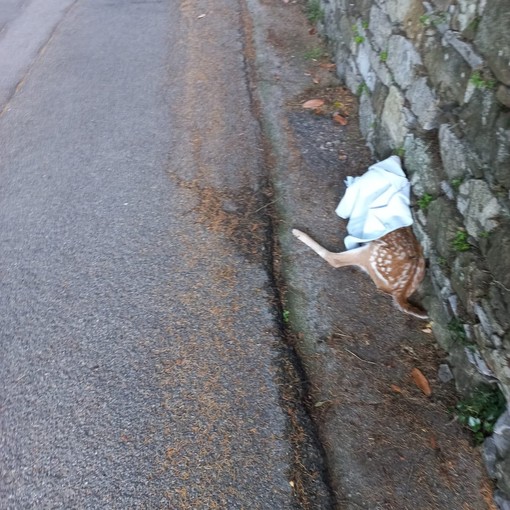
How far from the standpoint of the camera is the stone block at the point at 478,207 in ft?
8.48

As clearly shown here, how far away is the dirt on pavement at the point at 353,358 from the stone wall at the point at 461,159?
0.19 metres

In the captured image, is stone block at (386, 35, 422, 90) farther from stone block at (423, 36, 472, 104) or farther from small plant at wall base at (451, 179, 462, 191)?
small plant at wall base at (451, 179, 462, 191)

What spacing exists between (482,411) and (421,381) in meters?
0.40

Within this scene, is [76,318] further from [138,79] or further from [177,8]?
[177,8]

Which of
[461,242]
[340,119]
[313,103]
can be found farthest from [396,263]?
[313,103]

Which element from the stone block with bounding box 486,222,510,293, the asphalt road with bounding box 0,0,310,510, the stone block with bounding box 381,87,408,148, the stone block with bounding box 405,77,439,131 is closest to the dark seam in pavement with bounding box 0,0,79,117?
the asphalt road with bounding box 0,0,310,510

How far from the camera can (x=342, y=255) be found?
371 cm

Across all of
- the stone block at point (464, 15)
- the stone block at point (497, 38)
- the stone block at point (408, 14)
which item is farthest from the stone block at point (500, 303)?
the stone block at point (408, 14)

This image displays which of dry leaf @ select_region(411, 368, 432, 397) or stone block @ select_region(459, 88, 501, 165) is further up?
stone block @ select_region(459, 88, 501, 165)

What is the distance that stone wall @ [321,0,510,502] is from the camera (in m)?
2.52

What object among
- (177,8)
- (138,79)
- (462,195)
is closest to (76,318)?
(462,195)

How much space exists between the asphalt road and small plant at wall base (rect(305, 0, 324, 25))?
978 mm

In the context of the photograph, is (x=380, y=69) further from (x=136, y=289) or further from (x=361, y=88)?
(x=136, y=289)

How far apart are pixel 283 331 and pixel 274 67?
3.53 metres
